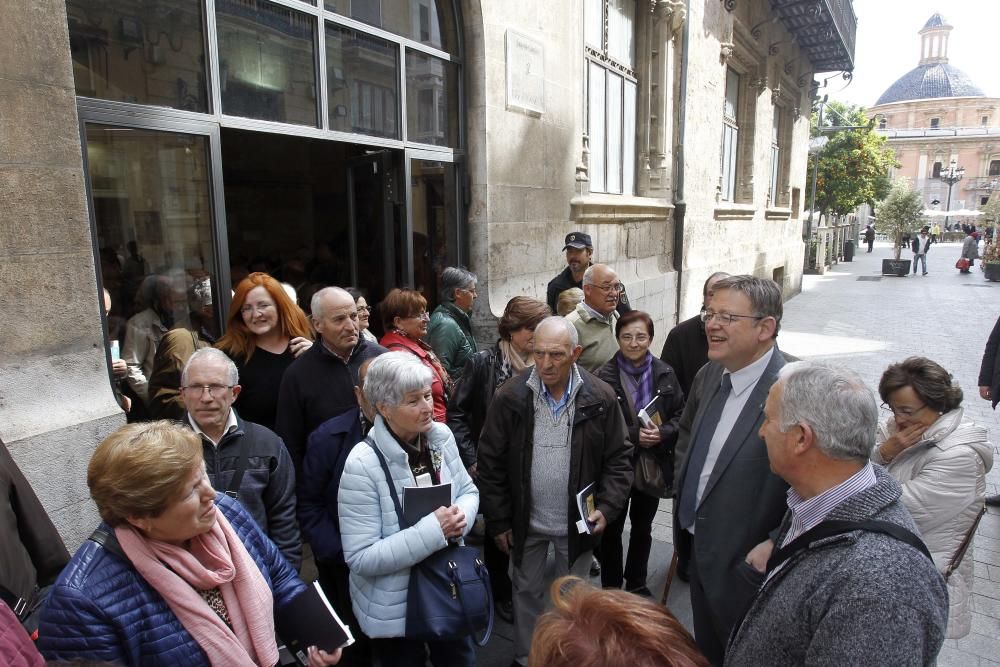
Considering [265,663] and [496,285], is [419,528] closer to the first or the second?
[265,663]

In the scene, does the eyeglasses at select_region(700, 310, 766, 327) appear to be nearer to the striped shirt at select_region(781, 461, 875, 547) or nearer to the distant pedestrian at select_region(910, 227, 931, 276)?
the striped shirt at select_region(781, 461, 875, 547)

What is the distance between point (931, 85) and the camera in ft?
290

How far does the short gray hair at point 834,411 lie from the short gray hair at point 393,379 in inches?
49.1

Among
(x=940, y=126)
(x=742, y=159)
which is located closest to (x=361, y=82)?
(x=742, y=159)

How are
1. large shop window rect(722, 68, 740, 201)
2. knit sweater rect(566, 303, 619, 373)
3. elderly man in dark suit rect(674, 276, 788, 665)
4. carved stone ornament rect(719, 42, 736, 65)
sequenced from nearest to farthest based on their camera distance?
elderly man in dark suit rect(674, 276, 788, 665) → knit sweater rect(566, 303, 619, 373) → carved stone ornament rect(719, 42, 736, 65) → large shop window rect(722, 68, 740, 201)

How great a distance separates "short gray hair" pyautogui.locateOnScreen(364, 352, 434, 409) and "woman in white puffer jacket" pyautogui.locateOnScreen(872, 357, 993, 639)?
6.33 ft

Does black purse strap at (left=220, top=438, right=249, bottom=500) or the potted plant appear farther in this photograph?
the potted plant

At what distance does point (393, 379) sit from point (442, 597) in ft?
2.76

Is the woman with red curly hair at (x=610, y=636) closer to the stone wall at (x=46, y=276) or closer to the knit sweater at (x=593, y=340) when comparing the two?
the stone wall at (x=46, y=276)

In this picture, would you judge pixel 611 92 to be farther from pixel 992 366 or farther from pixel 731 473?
pixel 731 473

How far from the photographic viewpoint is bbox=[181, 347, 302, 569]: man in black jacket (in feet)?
7.27

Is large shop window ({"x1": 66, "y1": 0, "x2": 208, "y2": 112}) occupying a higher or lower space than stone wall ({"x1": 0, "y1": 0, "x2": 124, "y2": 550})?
higher

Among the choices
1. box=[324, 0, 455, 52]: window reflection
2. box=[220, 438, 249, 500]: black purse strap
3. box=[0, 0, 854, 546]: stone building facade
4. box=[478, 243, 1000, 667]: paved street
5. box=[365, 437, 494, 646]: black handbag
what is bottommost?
box=[478, 243, 1000, 667]: paved street

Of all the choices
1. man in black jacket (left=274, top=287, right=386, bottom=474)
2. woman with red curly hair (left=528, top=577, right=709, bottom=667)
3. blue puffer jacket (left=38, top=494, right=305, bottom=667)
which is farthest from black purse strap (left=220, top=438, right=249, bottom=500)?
woman with red curly hair (left=528, top=577, right=709, bottom=667)
